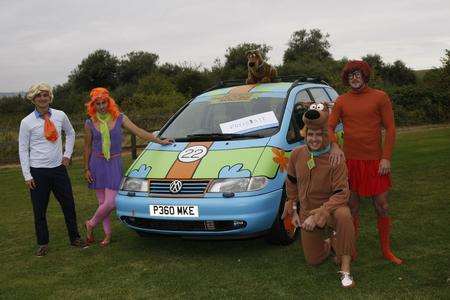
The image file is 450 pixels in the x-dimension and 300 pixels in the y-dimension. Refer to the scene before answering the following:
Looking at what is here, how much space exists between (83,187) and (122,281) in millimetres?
5850

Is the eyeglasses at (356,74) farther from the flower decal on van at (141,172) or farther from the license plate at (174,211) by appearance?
the flower decal on van at (141,172)

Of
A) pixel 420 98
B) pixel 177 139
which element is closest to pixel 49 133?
pixel 177 139

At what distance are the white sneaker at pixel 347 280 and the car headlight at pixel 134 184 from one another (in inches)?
81.5

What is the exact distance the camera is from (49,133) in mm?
5578

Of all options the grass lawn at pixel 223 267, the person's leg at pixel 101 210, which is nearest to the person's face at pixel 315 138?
the grass lawn at pixel 223 267

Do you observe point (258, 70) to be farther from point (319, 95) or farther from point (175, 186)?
point (175, 186)

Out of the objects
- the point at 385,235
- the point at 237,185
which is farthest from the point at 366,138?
the point at 237,185

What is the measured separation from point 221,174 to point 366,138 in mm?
1370

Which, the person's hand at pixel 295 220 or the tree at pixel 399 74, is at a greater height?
the tree at pixel 399 74

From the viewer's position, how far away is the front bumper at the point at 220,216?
4789 millimetres

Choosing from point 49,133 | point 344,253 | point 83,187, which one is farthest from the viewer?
point 83,187

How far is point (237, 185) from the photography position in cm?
491

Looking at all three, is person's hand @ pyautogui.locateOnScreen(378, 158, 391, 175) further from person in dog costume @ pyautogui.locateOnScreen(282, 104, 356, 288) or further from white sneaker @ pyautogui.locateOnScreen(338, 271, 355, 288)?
white sneaker @ pyautogui.locateOnScreen(338, 271, 355, 288)

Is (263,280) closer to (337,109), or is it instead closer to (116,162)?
(337,109)
